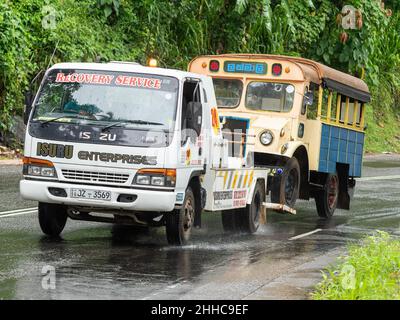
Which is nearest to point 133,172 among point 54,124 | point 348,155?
point 54,124

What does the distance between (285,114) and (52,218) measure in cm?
530

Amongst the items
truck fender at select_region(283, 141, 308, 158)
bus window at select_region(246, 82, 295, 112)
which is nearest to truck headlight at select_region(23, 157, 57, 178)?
truck fender at select_region(283, 141, 308, 158)

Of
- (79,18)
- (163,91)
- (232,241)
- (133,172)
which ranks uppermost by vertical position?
(79,18)

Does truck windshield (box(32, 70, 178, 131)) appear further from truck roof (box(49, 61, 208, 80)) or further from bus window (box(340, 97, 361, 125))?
bus window (box(340, 97, 361, 125))

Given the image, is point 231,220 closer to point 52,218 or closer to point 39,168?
point 52,218

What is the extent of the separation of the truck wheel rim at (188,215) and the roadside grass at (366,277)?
198 cm

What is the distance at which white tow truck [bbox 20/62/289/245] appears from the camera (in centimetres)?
1202

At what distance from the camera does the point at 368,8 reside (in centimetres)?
3158

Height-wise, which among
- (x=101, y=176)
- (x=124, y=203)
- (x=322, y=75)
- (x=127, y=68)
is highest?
(x=322, y=75)

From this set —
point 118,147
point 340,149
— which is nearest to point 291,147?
point 340,149

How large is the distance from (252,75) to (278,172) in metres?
1.79

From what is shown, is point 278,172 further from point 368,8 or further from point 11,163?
point 368,8

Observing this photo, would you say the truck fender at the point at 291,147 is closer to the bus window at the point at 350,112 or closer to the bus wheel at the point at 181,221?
the bus window at the point at 350,112

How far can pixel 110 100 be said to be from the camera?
490 inches
